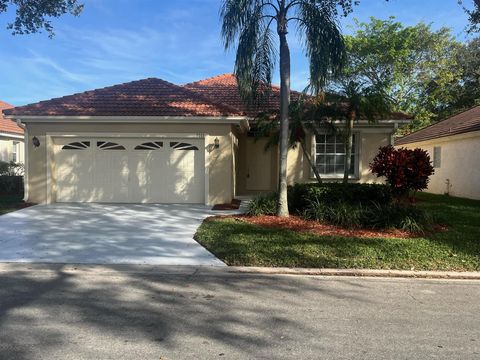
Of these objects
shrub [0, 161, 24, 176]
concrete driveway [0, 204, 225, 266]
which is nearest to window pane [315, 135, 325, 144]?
concrete driveway [0, 204, 225, 266]

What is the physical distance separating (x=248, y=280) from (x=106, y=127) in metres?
9.57

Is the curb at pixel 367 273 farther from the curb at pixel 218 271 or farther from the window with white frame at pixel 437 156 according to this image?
the window with white frame at pixel 437 156

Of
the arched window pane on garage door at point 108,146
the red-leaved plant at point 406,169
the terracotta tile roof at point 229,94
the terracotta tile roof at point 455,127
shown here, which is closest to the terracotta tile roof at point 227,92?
the terracotta tile roof at point 229,94

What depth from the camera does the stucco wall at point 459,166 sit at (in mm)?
17906

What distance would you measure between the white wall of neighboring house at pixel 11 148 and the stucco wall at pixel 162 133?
11.2 meters

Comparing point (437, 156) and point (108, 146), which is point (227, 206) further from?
point (437, 156)

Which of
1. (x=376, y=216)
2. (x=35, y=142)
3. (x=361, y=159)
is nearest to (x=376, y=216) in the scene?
(x=376, y=216)

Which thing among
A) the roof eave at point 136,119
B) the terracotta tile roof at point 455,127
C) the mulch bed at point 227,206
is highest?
the terracotta tile roof at point 455,127

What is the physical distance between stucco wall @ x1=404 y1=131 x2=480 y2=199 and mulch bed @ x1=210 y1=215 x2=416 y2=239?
32.7 feet

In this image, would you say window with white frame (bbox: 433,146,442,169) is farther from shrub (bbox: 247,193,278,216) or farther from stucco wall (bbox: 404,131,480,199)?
shrub (bbox: 247,193,278,216)

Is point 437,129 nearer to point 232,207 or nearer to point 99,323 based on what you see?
point 232,207

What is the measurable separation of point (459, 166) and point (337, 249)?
13.5 meters

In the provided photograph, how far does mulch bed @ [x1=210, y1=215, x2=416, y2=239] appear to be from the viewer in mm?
9633

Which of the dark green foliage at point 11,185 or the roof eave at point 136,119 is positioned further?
the dark green foliage at point 11,185
